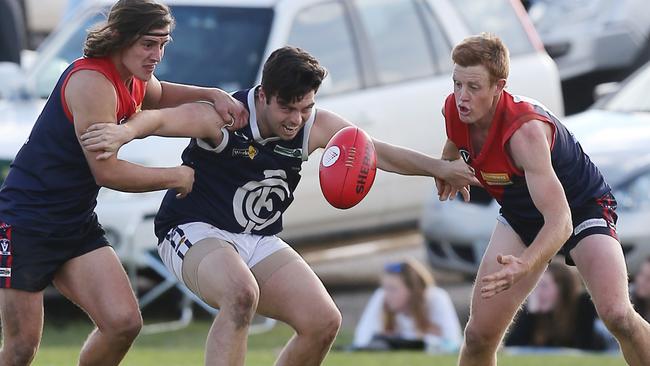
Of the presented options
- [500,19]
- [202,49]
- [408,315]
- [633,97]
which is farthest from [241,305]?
[500,19]

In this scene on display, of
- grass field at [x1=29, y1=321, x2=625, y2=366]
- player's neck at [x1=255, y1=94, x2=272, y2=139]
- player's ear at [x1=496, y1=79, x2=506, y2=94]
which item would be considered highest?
player's ear at [x1=496, y1=79, x2=506, y2=94]

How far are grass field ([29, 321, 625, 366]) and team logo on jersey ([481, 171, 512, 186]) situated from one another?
10.1 ft

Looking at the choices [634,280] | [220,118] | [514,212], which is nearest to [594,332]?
[634,280]

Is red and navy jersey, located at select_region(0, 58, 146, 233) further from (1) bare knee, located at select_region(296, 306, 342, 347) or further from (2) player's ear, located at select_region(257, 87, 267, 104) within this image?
(1) bare knee, located at select_region(296, 306, 342, 347)

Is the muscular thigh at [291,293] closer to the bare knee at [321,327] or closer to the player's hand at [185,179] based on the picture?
the bare knee at [321,327]

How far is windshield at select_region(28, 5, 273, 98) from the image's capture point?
1091 cm

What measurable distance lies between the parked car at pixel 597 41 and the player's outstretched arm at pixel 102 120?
26.5 feet

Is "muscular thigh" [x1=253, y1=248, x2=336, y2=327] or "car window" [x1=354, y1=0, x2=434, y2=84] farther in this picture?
"car window" [x1=354, y1=0, x2=434, y2=84]

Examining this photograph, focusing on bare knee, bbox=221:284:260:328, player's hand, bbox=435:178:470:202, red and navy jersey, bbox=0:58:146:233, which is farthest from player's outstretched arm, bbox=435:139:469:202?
red and navy jersey, bbox=0:58:146:233

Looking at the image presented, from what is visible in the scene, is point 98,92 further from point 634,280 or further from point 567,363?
point 634,280

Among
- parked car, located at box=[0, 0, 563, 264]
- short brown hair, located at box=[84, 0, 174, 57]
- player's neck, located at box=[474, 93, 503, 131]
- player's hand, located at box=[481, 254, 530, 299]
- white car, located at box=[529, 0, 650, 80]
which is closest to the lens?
player's hand, located at box=[481, 254, 530, 299]

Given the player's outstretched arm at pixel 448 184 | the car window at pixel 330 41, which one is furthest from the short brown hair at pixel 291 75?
the car window at pixel 330 41

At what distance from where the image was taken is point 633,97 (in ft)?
36.7

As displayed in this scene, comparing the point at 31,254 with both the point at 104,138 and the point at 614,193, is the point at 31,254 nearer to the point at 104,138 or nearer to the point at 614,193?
the point at 104,138
